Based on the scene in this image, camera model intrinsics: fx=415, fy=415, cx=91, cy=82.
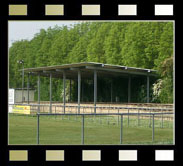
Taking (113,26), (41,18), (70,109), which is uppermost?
(113,26)

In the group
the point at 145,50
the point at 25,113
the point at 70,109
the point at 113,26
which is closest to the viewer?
the point at 25,113

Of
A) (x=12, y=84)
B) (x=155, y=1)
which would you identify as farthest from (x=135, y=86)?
(x=155, y=1)

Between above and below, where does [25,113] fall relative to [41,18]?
below

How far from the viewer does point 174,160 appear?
714cm

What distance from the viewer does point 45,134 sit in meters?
16.5

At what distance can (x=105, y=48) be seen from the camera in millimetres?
50562

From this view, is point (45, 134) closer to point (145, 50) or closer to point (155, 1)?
point (155, 1)

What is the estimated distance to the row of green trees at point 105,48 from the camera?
41.3 metres

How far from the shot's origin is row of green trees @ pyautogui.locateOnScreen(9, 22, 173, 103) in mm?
41344

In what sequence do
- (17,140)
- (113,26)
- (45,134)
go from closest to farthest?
(17,140), (45,134), (113,26)

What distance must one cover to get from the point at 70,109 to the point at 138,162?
2810cm

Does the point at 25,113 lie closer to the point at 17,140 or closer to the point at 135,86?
the point at 17,140

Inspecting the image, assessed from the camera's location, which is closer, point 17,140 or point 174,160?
point 174,160
